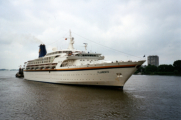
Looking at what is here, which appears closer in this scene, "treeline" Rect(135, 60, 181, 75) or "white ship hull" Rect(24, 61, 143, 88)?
"white ship hull" Rect(24, 61, 143, 88)

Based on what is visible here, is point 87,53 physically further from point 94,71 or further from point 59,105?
point 59,105

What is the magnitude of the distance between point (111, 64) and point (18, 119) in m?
13.5

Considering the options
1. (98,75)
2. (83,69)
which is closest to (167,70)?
(98,75)

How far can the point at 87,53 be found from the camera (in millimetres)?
26969

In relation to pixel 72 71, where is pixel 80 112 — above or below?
below

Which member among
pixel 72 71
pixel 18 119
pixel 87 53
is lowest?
pixel 18 119

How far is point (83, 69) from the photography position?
74.6ft

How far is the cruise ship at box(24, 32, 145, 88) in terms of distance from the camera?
2046 centimetres

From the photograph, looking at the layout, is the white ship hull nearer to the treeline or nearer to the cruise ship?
the cruise ship

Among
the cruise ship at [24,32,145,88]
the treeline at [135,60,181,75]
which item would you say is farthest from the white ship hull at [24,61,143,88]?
the treeline at [135,60,181,75]

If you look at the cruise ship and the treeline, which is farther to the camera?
the treeline

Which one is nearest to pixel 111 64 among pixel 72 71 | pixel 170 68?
pixel 72 71

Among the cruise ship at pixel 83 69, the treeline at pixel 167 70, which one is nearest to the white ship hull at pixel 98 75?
the cruise ship at pixel 83 69

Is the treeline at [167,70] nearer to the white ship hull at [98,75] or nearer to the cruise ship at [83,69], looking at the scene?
the cruise ship at [83,69]
